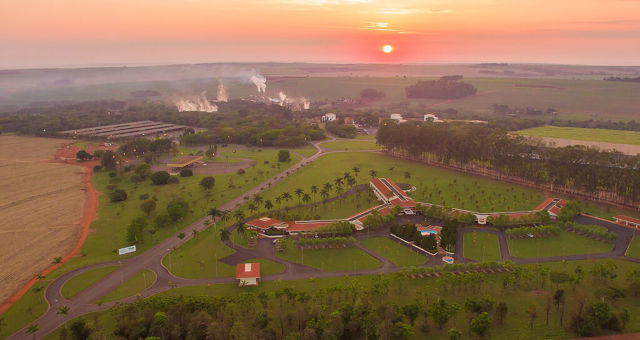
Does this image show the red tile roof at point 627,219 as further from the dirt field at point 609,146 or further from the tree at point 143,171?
the tree at point 143,171

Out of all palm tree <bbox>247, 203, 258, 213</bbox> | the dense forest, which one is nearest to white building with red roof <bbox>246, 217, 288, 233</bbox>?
palm tree <bbox>247, 203, 258, 213</bbox>

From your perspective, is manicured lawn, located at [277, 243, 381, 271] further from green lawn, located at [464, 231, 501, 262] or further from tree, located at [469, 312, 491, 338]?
tree, located at [469, 312, 491, 338]

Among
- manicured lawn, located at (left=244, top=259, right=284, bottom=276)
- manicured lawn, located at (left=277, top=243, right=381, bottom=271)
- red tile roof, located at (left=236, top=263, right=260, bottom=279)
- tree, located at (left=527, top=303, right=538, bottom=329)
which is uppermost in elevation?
tree, located at (left=527, top=303, right=538, bottom=329)

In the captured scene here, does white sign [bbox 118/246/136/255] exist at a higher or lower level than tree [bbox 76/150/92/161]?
lower

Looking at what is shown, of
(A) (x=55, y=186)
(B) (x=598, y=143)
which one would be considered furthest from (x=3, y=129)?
(B) (x=598, y=143)

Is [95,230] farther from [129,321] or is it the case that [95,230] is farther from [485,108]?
[485,108]

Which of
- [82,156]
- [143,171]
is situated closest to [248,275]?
[143,171]
